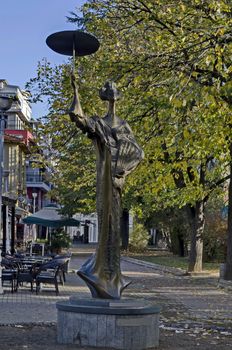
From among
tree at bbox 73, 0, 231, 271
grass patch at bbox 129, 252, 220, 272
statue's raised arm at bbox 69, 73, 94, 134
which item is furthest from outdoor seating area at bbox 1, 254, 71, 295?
grass patch at bbox 129, 252, 220, 272

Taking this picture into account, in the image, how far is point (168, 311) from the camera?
14773mm

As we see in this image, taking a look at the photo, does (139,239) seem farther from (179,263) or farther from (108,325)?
(108,325)

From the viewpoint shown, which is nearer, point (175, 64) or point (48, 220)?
point (175, 64)

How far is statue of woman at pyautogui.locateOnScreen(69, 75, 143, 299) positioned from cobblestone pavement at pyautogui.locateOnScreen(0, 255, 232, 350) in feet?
3.52

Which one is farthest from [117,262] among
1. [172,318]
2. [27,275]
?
[27,275]

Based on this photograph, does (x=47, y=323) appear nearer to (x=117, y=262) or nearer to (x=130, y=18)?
(x=117, y=262)

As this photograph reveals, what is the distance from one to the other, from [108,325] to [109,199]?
183cm

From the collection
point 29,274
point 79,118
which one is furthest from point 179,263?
point 79,118

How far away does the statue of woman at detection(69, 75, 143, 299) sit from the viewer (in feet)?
31.9

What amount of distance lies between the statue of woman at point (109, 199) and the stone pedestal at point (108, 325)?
0.44m

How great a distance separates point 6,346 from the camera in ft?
29.8

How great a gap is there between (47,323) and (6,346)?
2.81 m

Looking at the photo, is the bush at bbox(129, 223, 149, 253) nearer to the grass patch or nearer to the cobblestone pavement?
the grass patch

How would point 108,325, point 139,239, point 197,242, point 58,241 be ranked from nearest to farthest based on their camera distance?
point 108,325
point 197,242
point 58,241
point 139,239
